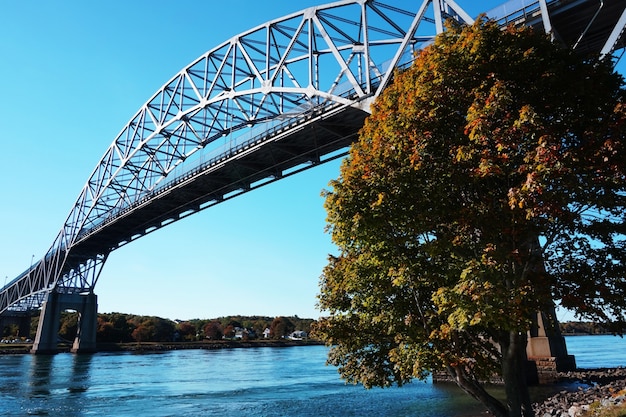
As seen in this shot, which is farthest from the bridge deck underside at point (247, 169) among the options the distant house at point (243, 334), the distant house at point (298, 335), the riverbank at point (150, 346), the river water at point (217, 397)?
the distant house at point (298, 335)

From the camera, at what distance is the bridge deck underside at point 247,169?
33.9 meters

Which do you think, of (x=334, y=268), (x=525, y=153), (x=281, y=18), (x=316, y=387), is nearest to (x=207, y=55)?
(x=281, y=18)

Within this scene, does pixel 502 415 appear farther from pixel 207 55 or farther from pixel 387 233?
pixel 207 55

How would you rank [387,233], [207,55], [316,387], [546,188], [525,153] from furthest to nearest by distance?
[207,55], [316,387], [387,233], [525,153], [546,188]

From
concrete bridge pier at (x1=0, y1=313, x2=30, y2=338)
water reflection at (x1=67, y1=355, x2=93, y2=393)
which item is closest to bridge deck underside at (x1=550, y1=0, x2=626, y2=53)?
water reflection at (x1=67, y1=355, x2=93, y2=393)

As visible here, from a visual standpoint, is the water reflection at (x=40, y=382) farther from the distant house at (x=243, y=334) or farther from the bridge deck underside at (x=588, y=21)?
the distant house at (x=243, y=334)

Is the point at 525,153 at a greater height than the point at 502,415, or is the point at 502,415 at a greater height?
the point at 525,153

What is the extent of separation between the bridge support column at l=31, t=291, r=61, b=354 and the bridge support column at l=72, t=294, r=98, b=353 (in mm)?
3637

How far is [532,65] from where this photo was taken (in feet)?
31.6

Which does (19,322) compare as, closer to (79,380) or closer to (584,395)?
(79,380)

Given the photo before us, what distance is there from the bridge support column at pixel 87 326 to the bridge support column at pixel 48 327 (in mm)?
3637

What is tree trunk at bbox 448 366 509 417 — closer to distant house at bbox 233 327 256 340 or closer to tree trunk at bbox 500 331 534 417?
tree trunk at bbox 500 331 534 417

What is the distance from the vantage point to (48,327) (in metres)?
76.9

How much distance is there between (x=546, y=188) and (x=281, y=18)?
3667 cm
